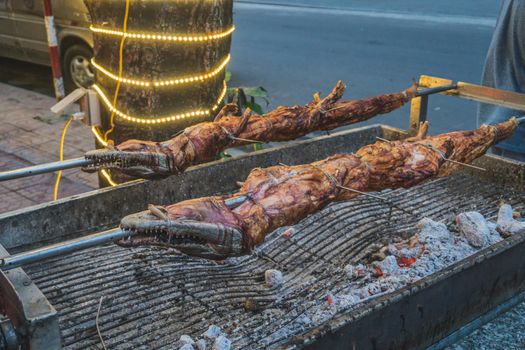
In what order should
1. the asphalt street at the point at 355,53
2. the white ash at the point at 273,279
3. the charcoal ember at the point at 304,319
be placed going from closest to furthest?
the charcoal ember at the point at 304,319 < the white ash at the point at 273,279 < the asphalt street at the point at 355,53

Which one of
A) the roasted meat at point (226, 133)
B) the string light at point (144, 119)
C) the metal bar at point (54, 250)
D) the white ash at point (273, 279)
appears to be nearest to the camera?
the metal bar at point (54, 250)

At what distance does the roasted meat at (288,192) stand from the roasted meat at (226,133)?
0.48 metres

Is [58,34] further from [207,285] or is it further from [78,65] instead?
[207,285]

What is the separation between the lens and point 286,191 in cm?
282

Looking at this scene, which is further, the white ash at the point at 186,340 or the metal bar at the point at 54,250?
the white ash at the point at 186,340

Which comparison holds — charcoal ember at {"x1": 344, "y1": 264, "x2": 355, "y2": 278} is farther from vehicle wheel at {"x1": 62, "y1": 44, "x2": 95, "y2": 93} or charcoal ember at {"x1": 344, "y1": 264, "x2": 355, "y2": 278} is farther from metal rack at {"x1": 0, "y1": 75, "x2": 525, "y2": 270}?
vehicle wheel at {"x1": 62, "y1": 44, "x2": 95, "y2": 93}

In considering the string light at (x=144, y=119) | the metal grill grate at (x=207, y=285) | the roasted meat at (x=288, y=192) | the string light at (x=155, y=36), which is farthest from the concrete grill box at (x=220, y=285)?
the string light at (x=155, y=36)

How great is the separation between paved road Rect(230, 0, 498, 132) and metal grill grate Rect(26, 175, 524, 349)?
14.8 feet

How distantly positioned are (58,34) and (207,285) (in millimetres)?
7563

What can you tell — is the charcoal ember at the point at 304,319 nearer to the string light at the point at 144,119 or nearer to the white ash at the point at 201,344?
the white ash at the point at 201,344

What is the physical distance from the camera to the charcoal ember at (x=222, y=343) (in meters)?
2.46

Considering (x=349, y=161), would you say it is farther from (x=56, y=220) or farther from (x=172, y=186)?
(x=56, y=220)

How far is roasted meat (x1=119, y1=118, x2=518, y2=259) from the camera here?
2.20m

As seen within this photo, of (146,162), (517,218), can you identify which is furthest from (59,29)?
(517,218)
